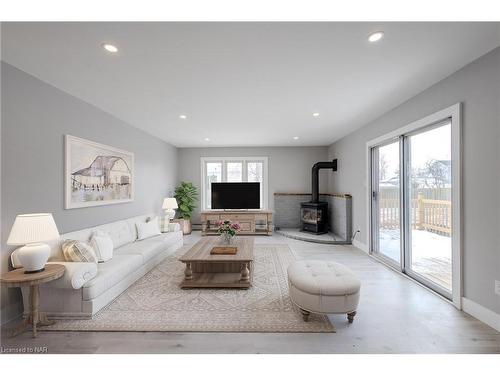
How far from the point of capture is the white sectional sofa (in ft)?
7.04

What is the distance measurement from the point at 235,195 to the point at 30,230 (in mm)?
4735

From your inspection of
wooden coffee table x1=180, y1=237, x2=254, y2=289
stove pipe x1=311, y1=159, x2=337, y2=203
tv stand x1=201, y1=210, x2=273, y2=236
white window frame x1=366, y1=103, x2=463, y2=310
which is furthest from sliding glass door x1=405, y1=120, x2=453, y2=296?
tv stand x1=201, y1=210, x2=273, y2=236

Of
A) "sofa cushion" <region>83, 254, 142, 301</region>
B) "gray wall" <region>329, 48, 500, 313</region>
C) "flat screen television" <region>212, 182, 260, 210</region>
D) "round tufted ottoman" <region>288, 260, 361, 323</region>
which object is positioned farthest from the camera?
"flat screen television" <region>212, 182, 260, 210</region>

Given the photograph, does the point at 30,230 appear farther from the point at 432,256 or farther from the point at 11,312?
the point at 432,256

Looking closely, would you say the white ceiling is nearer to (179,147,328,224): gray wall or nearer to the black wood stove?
the black wood stove

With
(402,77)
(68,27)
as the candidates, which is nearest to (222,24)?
(68,27)

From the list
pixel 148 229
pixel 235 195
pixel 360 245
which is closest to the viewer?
pixel 148 229

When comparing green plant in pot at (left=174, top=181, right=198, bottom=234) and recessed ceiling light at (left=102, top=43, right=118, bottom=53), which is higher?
recessed ceiling light at (left=102, top=43, right=118, bottom=53)

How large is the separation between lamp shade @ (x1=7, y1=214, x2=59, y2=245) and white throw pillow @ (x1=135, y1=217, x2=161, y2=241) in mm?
1932

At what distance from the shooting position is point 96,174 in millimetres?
3342

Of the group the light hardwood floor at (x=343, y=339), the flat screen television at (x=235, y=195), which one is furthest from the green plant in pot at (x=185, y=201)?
the light hardwood floor at (x=343, y=339)

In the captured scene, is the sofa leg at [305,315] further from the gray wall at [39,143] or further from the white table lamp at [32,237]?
the gray wall at [39,143]

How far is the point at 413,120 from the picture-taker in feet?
9.77

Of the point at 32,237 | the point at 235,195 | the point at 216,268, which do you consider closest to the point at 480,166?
the point at 216,268
